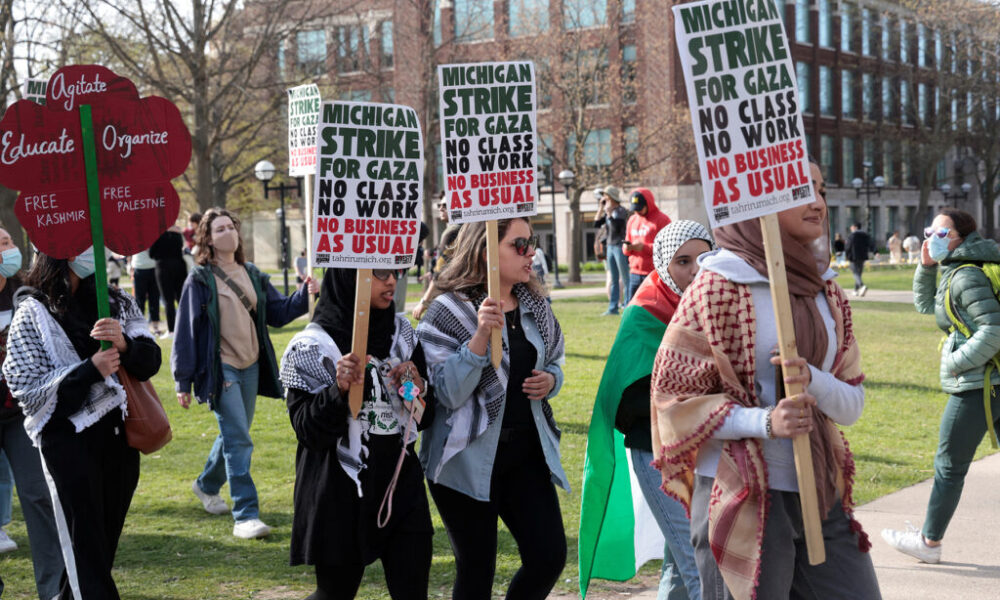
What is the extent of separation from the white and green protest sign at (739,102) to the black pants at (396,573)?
1752 mm

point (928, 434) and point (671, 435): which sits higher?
point (671, 435)

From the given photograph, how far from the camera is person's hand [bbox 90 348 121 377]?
178 inches

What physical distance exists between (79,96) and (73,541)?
6.02 ft

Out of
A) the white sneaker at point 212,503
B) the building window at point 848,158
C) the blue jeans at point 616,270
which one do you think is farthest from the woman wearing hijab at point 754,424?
the building window at point 848,158

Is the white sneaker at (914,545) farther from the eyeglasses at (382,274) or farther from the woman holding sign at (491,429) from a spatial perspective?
the eyeglasses at (382,274)

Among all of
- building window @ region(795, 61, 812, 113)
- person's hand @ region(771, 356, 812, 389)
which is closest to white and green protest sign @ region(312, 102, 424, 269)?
person's hand @ region(771, 356, 812, 389)

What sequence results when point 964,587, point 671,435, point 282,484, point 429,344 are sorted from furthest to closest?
point 282,484
point 964,587
point 429,344
point 671,435

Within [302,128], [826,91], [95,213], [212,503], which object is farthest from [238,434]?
[826,91]

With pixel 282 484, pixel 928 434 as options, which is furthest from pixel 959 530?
pixel 282 484

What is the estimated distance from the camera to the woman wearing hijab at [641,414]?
458cm

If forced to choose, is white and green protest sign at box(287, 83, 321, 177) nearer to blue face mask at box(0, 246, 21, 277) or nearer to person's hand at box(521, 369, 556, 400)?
blue face mask at box(0, 246, 21, 277)

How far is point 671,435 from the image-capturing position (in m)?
3.37

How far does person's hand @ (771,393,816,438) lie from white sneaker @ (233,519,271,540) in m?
4.36

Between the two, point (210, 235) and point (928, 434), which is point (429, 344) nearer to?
point (210, 235)
